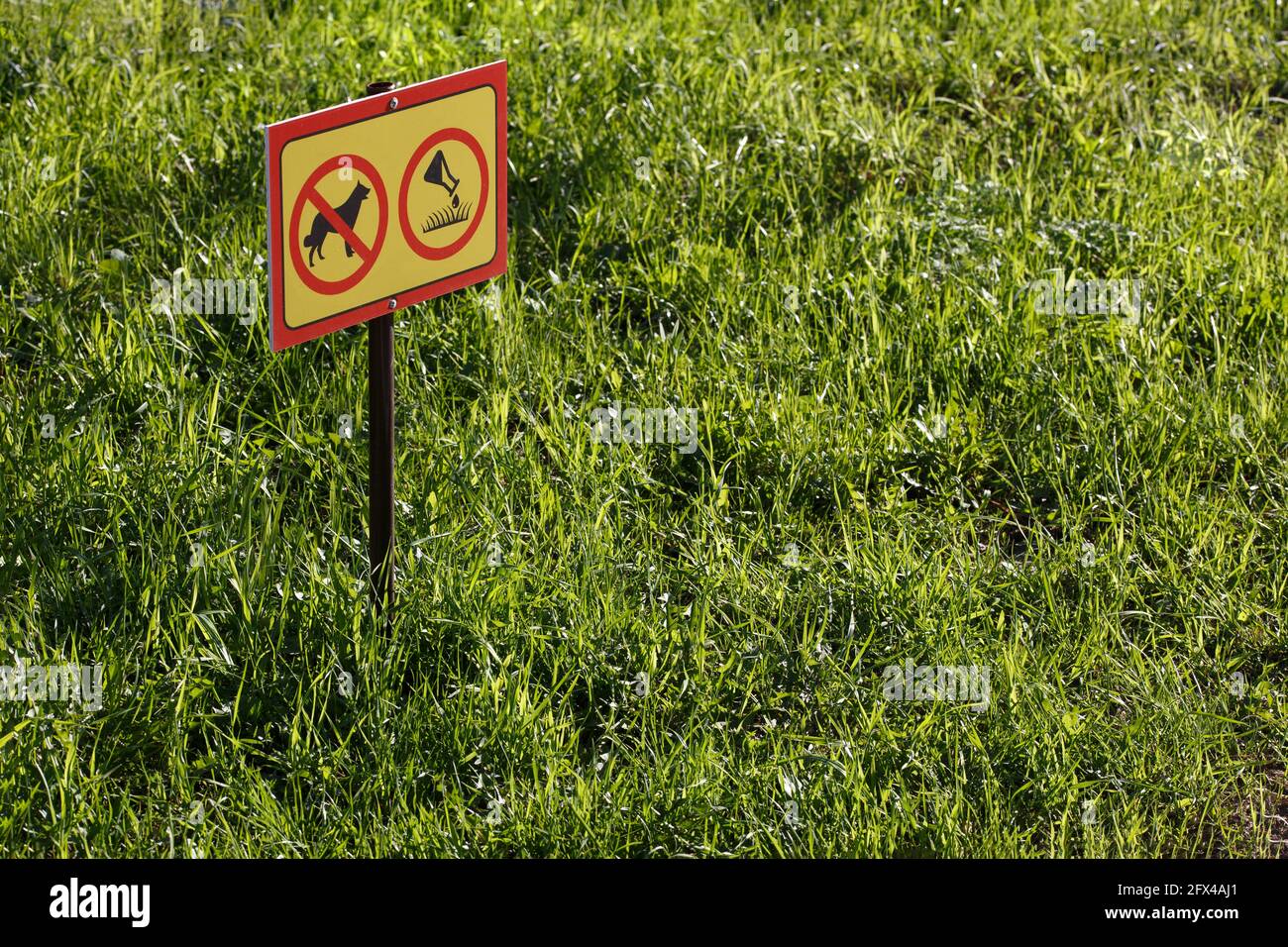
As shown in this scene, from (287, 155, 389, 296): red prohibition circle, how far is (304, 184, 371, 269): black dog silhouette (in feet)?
0.05

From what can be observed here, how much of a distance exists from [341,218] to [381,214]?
0.36ft

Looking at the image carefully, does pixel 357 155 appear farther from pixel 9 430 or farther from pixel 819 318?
pixel 819 318

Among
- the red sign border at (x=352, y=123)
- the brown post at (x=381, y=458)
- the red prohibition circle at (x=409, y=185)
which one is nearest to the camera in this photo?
the red sign border at (x=352, y=123)

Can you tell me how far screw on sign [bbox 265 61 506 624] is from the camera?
297 centimetres

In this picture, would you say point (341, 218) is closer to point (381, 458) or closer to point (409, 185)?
point (409, 185)

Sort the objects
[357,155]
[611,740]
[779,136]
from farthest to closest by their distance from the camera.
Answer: [779,136], [611,740], [357,155]

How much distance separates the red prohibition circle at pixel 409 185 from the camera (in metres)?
3.15

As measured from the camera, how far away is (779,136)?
17.7ft

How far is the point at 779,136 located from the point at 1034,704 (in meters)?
2.68

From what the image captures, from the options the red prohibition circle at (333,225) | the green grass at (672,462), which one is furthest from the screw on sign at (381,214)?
the green grass at (672,462)

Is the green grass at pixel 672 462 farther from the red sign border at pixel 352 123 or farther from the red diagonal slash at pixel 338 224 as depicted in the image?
Result: the red diagonal slash at pixel 338 224

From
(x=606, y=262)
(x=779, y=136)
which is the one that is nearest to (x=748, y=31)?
(x=779, y=136)

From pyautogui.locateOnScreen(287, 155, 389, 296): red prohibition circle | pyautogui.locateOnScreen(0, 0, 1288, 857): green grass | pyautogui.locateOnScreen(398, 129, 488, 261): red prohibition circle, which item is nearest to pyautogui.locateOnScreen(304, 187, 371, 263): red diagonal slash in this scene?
pyautogui.locateOnScreen(287, 155, 389, 296): red prohibition circle

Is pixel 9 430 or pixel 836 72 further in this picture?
pixel 836 72
